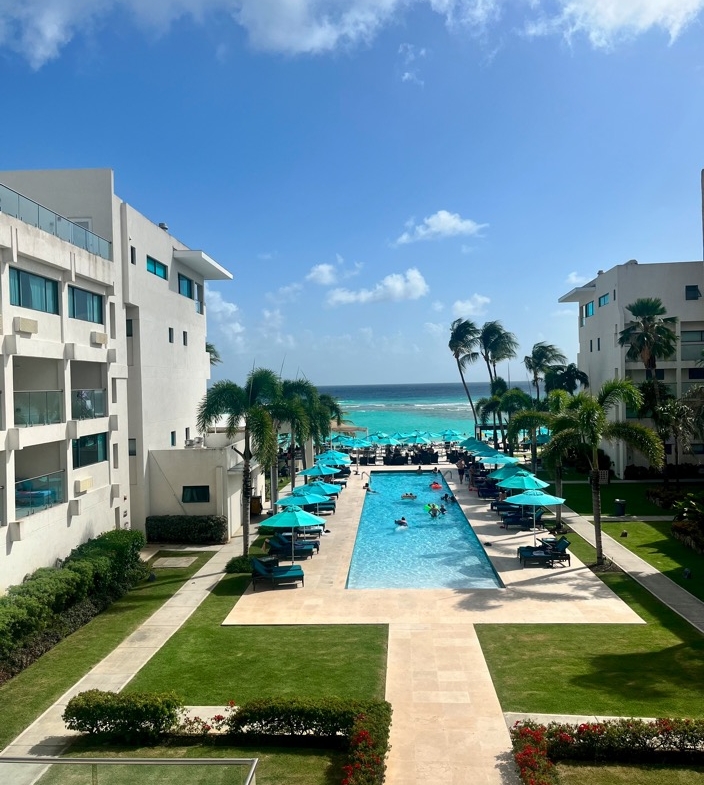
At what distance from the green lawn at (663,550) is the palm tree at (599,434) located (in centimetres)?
224

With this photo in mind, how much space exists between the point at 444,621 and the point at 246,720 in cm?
713

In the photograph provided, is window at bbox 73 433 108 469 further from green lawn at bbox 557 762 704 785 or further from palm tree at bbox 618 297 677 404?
palm tree at bbox 618 297 677 404

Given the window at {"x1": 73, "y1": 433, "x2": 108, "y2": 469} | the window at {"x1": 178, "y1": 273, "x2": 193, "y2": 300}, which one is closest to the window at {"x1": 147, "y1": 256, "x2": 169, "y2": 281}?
the window at {"x1": 178, "y1": 273, "x2": 193, "y2": 300}

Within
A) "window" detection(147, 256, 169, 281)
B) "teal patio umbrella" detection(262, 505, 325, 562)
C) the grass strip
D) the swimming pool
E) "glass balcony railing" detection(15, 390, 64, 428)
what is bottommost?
the swimming pool

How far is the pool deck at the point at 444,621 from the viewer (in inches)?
405

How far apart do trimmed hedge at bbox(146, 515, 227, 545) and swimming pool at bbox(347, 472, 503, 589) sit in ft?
18.3

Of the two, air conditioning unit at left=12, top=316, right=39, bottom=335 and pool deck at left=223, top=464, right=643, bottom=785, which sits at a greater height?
air conditioning unit at left=12, top=316, right=39, bottom=335

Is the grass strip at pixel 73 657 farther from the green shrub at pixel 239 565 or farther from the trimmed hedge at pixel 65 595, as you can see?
the green shrub at pixel 239 565

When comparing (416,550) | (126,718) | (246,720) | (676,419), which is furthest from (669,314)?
(126,718)

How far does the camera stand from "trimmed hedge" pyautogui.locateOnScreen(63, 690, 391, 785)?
35.6ft

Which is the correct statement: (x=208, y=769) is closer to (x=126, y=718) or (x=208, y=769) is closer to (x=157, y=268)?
(x=126, y=718)

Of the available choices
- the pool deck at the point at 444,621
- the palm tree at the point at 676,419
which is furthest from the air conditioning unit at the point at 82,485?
the palm tree at the point at 676,419

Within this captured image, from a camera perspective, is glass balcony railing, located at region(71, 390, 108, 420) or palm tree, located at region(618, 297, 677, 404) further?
palm tree, located at region(618, 297, 677, 404)

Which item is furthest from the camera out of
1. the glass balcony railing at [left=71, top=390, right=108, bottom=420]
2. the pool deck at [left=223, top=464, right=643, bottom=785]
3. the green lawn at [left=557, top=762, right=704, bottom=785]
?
the glass balcony railing at [left=71, top=390, right=108, bottom=420]
